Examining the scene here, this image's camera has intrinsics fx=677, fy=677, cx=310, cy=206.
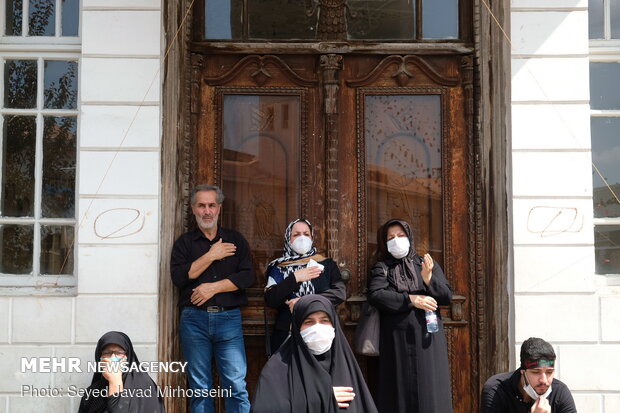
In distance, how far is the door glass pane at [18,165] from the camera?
4859mm

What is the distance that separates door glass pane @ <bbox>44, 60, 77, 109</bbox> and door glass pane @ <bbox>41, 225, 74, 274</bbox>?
890mm

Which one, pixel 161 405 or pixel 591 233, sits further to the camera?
pixel 591 233

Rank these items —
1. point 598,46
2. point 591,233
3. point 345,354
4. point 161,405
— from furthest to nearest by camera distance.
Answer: point 598,46 → point 591,233 → point 161,405 → point 345,354

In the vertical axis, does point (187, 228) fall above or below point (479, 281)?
above

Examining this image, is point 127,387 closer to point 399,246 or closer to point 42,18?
point 399,246

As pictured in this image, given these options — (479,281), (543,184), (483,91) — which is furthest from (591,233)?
(483,91)

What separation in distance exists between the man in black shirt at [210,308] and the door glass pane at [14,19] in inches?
72.9

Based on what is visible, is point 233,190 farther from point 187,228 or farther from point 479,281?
point 479,281

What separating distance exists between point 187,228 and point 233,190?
1.44 feet

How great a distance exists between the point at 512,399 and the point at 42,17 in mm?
4116

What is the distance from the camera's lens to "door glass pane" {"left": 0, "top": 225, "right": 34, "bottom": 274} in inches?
190

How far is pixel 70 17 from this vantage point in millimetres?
4957

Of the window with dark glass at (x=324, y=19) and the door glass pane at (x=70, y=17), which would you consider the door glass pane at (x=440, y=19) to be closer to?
the window with dark glass at (x=324, y=19)

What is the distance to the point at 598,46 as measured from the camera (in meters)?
4.94
